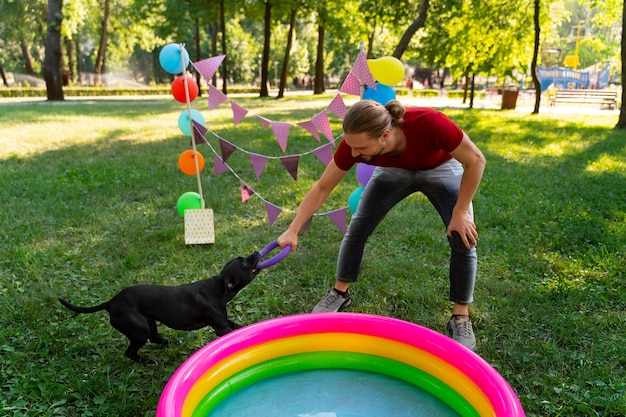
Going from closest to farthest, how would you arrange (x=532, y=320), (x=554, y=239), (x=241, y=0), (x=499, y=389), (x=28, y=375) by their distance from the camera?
(x=499, y=389), (x=28, y=375), (x=532, y=320), (x=554, y=239), (x=241, y=0)

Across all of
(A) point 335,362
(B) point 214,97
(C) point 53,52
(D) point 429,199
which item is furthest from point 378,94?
(C) point 53,52

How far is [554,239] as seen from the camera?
446 cm

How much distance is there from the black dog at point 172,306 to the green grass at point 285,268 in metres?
0.26

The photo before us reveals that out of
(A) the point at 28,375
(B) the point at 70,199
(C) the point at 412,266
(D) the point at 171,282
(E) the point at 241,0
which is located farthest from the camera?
(E) the point at 241,0

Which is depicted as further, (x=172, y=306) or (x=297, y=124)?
(x=297, y=124)

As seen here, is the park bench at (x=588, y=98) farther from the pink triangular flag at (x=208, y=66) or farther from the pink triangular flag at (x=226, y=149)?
the pink triangular flag at (x=208, y=66)

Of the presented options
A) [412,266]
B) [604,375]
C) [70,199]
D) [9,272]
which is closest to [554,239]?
[412,266]

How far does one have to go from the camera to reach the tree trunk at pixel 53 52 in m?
18.0

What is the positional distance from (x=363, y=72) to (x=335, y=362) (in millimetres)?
2106

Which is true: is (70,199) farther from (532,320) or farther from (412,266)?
(532,320)

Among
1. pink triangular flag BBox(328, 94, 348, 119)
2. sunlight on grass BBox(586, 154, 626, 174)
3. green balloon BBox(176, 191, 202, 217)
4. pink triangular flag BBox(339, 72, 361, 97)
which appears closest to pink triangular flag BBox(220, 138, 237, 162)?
green balloon BBox(176, 191, 202, 217)

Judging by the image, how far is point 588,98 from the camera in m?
24.2

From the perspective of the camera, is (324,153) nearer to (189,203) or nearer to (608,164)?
(189,203)

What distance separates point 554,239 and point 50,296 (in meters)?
4.15
